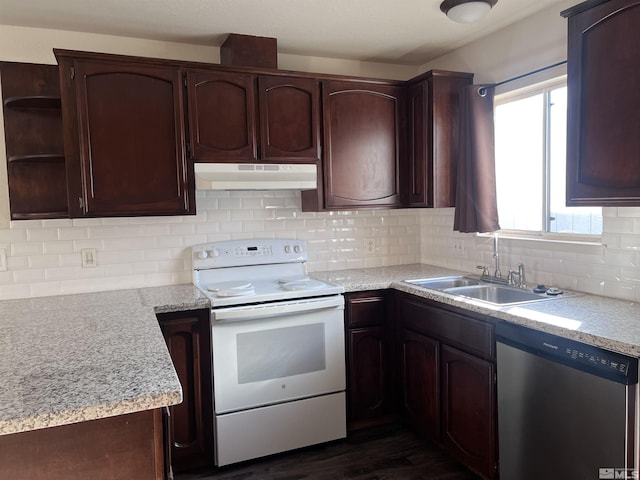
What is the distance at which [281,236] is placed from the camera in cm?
329

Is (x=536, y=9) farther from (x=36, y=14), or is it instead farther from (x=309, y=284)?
(x=36, y=14)

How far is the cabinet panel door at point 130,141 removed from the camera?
2.52 meters

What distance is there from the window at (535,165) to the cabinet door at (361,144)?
666mm

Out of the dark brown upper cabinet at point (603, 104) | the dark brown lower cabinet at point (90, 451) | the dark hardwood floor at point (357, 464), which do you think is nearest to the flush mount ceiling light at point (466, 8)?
the dark brown upper cabinet at point (603, 104)

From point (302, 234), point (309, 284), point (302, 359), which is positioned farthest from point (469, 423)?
point (302, 234)

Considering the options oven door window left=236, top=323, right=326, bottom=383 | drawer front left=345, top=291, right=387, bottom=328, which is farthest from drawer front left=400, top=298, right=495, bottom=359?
oven door window left=236, top=323, right=326, bottom=383

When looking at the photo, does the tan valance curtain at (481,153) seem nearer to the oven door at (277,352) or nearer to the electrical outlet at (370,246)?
the electrical outlet at (370,246)

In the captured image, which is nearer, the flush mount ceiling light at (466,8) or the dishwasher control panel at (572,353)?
the dishwasher control panel at (572,353)

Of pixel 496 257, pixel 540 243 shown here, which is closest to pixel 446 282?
pixel 496 257

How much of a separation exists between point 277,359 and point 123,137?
146 cm

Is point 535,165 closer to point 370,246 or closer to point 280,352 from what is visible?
point 370,246

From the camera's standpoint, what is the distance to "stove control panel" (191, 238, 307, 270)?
302 cm

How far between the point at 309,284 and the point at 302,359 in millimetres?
448

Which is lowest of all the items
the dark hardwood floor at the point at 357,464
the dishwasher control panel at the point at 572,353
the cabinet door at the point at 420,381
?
the dark hardwood floor at the point at 357,464
